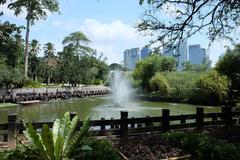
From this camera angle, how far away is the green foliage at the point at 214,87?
45312 mm

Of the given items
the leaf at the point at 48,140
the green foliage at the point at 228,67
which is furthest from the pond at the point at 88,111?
the leaf at the point at 48,140

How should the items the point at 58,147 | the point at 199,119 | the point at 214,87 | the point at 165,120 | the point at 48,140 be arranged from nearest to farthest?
the point at 48,140, the point at 58,147, the point at 165,120, the point at 199,119, the point at 214,87

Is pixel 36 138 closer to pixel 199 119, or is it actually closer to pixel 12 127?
pixel 12 127

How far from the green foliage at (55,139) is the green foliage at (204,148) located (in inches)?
103

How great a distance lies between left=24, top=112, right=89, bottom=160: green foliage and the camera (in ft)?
19.5

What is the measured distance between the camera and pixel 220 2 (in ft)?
35.2

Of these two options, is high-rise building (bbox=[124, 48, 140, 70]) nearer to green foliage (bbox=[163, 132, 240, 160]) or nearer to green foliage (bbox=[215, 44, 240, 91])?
green foliage (bbox=[215, 44, 240, 91])

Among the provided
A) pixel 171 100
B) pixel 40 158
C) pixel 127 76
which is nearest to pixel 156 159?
pixel 40 158

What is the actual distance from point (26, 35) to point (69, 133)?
1849 inches

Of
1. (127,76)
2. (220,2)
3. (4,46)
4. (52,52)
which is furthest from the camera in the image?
(52,52)

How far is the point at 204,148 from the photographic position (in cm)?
765

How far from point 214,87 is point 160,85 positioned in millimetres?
→ 11654

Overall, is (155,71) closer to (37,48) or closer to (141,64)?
(141,64)

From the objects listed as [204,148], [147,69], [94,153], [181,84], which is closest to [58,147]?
[94,153]
